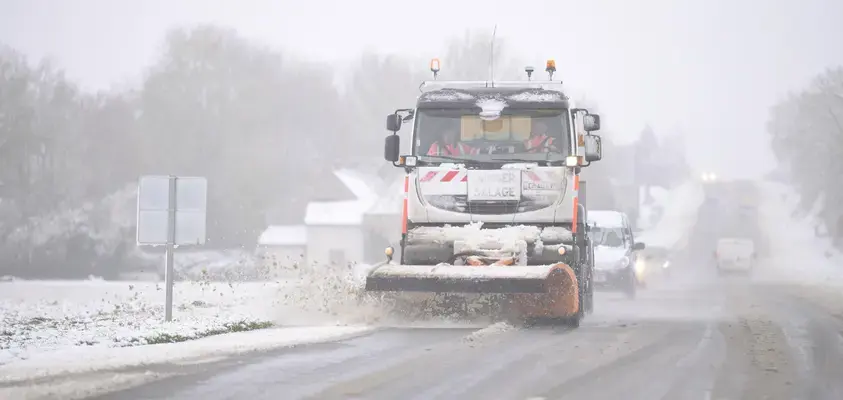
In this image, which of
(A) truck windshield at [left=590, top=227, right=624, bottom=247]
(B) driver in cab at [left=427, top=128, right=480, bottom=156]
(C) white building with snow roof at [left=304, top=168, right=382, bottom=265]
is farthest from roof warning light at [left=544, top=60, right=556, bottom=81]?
(C) white building with snow roof at [left=304, top=168, right=382, bottom=265]

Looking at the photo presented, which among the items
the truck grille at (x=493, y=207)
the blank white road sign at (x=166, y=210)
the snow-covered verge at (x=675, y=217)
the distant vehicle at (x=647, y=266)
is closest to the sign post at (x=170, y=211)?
the blank white road sign at (x=166, y=210)

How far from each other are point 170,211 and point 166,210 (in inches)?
2.1

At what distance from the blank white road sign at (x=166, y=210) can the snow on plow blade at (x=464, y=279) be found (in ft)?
7.92

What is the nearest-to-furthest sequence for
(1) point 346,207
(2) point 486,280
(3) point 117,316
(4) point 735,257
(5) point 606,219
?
(2) point 486,280 → (3) point 117,316 → (5) point 606,219 → (4) point 735,257 → (1) point 346,207

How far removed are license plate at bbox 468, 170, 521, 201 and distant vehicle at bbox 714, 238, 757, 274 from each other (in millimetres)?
48994

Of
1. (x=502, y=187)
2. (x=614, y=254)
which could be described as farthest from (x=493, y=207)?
(x=614, y=254)

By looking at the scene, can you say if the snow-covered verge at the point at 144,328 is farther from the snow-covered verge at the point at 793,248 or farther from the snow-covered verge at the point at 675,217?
the snow-covered verge at the point at 675,217

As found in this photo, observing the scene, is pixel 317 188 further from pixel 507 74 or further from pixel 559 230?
pixel 559 230

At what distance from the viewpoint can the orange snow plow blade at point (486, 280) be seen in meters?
13.5

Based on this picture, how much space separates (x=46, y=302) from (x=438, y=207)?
8.17 m

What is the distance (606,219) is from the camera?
90.3 feet

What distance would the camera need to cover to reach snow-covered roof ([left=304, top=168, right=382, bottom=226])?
7964 centimetres

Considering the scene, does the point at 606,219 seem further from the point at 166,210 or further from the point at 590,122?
the point at 166,210

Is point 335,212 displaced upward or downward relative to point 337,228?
upward
